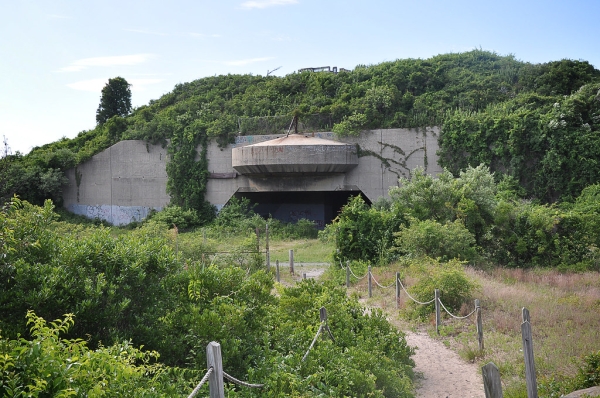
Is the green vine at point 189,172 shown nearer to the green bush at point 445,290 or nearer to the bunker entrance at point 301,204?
the bunker entrance at point 301,204

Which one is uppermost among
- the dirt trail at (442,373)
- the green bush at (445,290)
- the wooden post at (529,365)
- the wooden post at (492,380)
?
the wooden post at (492,380)

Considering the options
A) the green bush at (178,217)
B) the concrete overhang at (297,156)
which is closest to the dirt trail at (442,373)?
the concrete overhang at (297,156)

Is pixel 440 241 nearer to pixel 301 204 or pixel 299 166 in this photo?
pixel 299 166

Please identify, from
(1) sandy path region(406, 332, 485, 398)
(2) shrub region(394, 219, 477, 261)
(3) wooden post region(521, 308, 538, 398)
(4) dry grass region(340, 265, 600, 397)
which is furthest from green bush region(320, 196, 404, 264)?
(3) wooden post region(521, 308, 538, 398)

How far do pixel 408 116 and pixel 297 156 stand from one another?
6339mm

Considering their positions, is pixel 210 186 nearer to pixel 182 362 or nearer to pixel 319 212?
pixel 319 212

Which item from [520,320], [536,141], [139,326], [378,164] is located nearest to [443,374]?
[520,320]

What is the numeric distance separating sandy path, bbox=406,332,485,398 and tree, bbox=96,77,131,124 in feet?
119

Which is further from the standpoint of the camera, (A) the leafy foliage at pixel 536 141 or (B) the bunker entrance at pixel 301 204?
(B) the bunker entrance at pixel 301 204

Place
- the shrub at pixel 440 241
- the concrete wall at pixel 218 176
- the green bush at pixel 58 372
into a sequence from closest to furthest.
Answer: the green bush at pixel 58 372 < the shrub at pixel 440 241 < the concrete wall at pixel 218 176

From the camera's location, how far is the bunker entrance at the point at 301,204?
3229cm

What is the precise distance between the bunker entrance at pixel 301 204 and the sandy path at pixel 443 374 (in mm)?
21125

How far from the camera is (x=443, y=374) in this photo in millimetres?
9023

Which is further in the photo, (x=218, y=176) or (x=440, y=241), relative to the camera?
(x=218, y=176)
